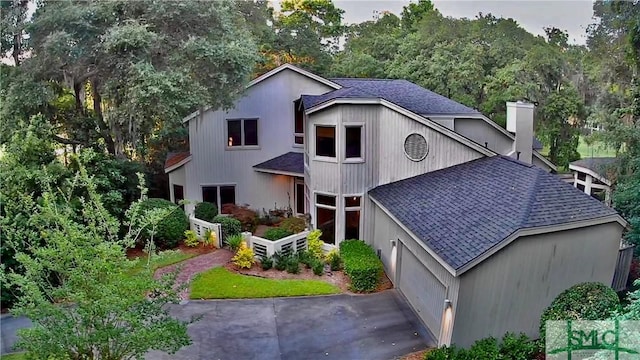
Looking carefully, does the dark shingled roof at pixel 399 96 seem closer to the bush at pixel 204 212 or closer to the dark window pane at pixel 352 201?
the dark window pane at pixel 352 201

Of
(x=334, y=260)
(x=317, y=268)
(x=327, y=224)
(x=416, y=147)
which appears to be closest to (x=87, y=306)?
(x=317, y=268)

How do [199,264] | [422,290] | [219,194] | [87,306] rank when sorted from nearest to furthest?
1. [87,306]
2. [422,290]
3. [199,264]
4. [219,194]

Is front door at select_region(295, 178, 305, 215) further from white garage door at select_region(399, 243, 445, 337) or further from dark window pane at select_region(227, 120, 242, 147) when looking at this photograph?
white garage door at select_region(399, 243, 445, 337)

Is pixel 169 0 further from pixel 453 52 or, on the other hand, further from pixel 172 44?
pixel 453 52

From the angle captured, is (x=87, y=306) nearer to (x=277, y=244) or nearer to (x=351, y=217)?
(x=277, y=244)

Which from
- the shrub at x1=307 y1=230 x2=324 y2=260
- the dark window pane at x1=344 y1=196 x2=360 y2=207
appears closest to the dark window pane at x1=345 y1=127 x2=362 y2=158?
the dark window pane at x1=344 y1=196 x2=360 y2=207

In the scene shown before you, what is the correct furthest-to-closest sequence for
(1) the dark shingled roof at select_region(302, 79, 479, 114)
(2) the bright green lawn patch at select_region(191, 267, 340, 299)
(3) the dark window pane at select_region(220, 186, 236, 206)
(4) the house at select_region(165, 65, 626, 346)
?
(3) the dark window pane at select_region(220, 186, 236, 206), (1) the dark shingled roof at select_region(302, 79, 479, 114), (2) the bright green lawn patch at select_region(191, 267, 340, 299), (4) the house at select_region(165, 65, 626, 346)

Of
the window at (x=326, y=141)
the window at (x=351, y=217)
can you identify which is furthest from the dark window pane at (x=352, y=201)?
the window at (x=326, y=141)
